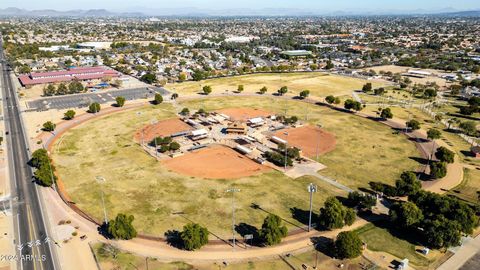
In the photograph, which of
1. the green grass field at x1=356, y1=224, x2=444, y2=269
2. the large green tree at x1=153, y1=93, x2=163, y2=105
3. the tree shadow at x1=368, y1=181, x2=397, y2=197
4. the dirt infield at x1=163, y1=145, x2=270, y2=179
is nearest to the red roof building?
the large green tree at x1=153, y1=93, x2=163, y2=105

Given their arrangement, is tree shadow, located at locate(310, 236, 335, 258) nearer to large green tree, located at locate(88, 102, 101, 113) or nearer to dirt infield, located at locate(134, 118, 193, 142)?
dirt infield, located at locate(134, 118, 193, 142)

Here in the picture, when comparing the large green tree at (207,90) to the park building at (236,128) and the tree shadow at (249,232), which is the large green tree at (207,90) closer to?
the park building at (236,128)

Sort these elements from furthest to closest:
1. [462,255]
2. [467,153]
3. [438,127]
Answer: [438,127] < [467,153] < [462,255]

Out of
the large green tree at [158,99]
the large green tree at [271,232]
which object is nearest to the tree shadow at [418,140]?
the large green tree at [271,232]

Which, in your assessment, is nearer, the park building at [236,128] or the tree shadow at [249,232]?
the tree shadow at [249,232]

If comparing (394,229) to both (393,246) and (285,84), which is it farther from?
(285,84)

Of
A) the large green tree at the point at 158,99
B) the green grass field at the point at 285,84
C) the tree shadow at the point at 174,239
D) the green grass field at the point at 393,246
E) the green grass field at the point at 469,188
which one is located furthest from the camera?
the green grass field at the point at 285,84

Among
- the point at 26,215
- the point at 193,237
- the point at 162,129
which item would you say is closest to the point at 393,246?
the point at 193,237
